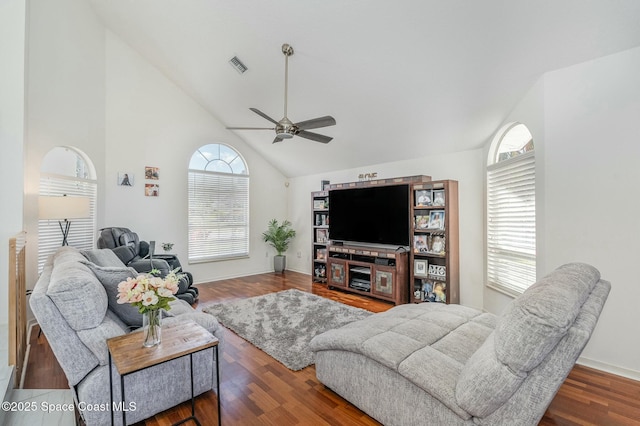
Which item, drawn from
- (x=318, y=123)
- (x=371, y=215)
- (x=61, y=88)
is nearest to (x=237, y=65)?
(x=318, y=123)

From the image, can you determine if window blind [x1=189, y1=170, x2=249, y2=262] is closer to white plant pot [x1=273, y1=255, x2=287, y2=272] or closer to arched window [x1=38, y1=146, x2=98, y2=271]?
white plant pot [x1=273, y1=255, x2=287, y2=272]

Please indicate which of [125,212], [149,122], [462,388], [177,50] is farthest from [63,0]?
[462,388]

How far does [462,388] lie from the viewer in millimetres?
1345

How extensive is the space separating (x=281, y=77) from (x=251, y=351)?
345 cm

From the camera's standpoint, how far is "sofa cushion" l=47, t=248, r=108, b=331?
159 centimetres

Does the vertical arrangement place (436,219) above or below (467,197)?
below

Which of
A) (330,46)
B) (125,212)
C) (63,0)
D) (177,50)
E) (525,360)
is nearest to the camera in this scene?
(525,360)

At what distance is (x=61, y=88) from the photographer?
368 centimetres

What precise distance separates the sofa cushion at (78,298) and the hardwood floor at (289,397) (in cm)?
80

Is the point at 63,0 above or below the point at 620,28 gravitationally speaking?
above

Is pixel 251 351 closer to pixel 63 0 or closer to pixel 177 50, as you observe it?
pixel 177 50

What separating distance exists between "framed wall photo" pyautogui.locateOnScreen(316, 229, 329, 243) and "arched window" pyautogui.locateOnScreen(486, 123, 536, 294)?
293cm

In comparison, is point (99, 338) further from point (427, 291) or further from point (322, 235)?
point (322, 235)

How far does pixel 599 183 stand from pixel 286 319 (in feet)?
11.3
